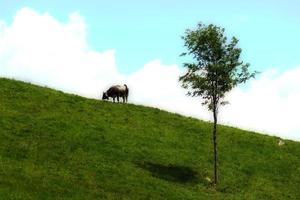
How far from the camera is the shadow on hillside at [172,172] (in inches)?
2021

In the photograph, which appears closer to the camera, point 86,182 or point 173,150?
point 86,182

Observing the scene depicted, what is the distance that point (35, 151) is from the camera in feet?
164

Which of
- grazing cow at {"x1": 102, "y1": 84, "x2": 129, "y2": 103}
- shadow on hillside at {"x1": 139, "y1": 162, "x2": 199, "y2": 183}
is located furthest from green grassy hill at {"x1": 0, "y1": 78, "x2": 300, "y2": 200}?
grazing cow at {"x1": 102, "y1": 84, "x2": 129, "y2": 103}

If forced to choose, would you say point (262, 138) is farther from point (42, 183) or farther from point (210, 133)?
point (42, 183)

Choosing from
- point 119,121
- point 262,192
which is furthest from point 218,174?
point 119,121

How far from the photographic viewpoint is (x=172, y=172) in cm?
5291

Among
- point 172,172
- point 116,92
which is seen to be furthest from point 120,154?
point 116,92

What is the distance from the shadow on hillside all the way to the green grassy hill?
4.1 inches

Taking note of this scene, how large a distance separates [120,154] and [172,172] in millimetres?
4794

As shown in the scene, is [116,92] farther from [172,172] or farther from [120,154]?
[172,172]

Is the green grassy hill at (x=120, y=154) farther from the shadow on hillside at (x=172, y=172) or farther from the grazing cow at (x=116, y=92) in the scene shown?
the grazing cow at (x=116, y=92)

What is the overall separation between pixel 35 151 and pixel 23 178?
677 cm

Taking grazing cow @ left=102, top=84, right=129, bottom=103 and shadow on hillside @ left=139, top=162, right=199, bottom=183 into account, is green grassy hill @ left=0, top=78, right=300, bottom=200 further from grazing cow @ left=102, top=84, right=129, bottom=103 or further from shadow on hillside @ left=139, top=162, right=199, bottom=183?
grazing cow @ left=102, top=84, right=129, bottom=103

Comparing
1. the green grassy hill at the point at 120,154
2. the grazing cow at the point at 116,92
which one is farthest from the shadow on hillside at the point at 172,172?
the grazing cow at the point at 116,92
